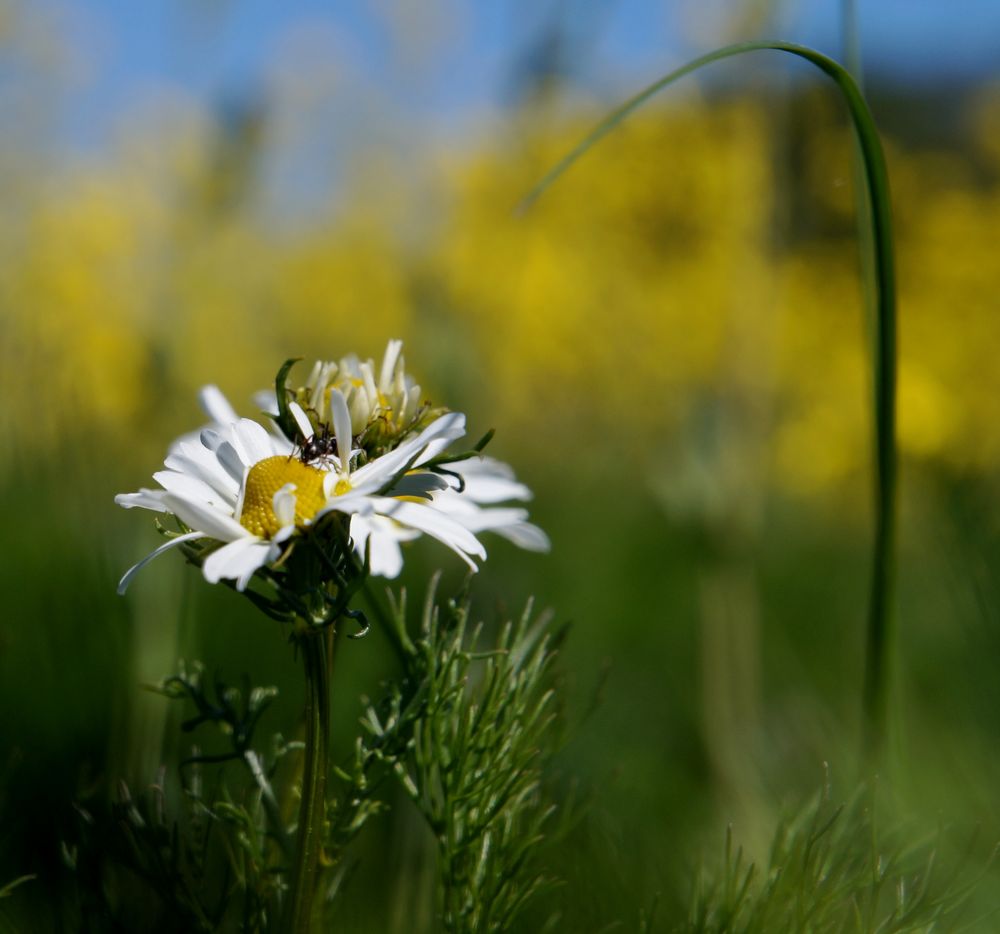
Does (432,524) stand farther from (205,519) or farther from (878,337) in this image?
(878,337)

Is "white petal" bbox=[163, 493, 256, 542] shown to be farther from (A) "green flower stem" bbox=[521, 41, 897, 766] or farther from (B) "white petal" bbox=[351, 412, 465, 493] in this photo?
(A) "green flower stem" bbox=[521, 41, 897, 766]

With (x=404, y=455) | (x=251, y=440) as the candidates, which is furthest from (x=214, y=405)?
(x=404, y=455)

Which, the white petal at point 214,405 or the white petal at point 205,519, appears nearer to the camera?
the white petal at point 205,519

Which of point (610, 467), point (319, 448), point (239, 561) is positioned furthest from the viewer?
point (610, 467)

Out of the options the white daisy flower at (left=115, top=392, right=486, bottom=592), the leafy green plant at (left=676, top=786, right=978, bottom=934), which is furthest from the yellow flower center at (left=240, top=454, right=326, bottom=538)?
the leafy green plant at (left=676, top=786, right=978, bottom=934)

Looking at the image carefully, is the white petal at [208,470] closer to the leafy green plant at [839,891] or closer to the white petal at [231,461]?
the white petal at [231,461]

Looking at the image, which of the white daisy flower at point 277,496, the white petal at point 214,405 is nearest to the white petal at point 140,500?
the white daisy flower at point 277,496
